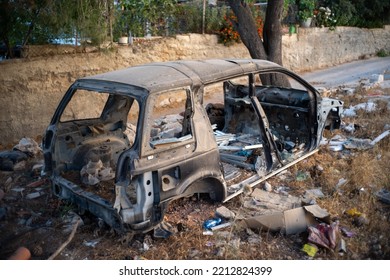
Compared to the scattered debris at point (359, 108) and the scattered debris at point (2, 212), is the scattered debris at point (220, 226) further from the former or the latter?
the scattered debris at point (359, 108)

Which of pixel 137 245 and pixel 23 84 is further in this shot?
pixel 23 84

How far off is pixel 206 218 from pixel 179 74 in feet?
5.21

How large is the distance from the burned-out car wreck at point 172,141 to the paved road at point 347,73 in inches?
269

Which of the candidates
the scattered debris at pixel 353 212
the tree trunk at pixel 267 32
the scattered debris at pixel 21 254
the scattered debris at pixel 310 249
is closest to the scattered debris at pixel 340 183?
the scattered debris at pixel 353 212

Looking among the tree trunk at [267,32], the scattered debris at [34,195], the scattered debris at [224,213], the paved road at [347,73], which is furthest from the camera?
the paved road at [347,73]

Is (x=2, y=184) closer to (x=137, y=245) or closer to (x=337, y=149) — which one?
(x=137, y=245)

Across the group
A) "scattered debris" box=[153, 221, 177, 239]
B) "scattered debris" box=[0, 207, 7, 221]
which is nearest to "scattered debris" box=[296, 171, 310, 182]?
"scattered debris" box=[153, 221, 177, 239]

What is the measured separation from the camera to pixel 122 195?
3.47m

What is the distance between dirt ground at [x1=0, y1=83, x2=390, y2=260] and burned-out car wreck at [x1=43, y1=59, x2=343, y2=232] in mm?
270

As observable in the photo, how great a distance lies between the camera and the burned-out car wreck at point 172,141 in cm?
351

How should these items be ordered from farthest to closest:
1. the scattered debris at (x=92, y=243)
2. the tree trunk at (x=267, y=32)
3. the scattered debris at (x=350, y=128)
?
the tree trunk at (x=267, y=32)
the scattered debris at (x=350, y=128)
the scattered debris at (x=92, y=243)

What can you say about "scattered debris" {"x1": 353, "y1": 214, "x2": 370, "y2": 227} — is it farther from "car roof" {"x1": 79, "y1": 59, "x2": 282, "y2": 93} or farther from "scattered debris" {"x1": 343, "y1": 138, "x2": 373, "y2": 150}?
"scattered debris" {"x1": 343, "y1": 138, "x2": 373, "y2": 150}
